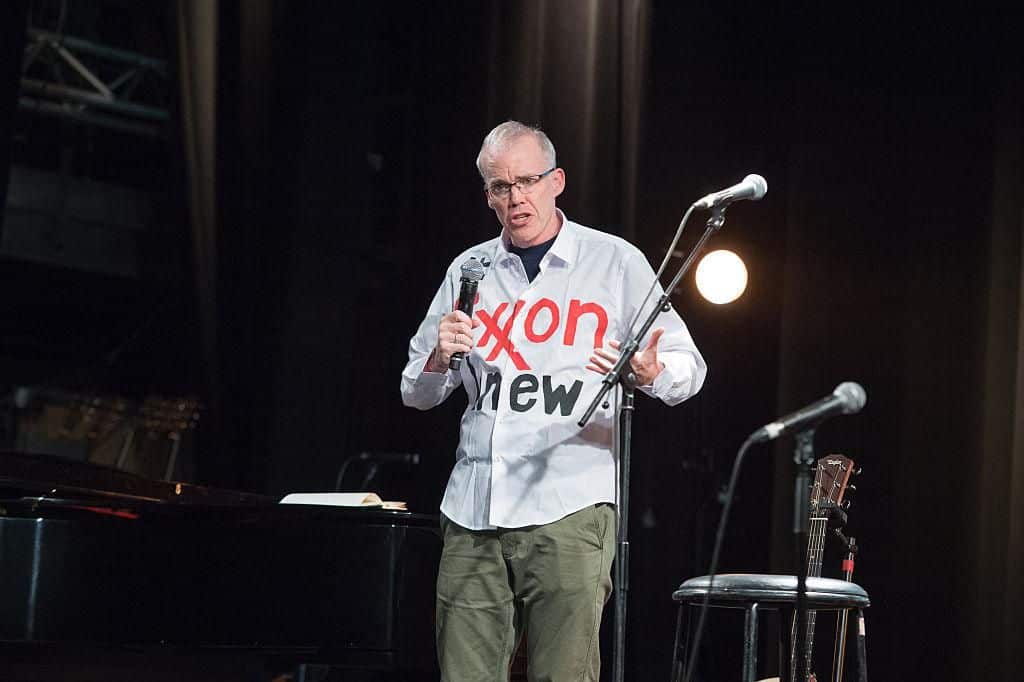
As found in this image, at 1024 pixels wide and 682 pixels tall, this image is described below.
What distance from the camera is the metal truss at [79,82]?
28.3 feet

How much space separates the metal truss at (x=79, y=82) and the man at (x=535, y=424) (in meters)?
6.39

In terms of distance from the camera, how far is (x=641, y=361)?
2.58m

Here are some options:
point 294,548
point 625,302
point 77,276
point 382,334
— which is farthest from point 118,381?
point 625,302

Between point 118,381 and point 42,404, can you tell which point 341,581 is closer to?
point 42,404

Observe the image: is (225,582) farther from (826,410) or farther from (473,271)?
(826,410)

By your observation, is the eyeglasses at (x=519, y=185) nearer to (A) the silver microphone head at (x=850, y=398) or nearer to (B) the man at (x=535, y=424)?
(B) the man at (x=535, y=424)

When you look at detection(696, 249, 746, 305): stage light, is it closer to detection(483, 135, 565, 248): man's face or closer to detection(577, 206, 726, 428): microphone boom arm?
detection(483, 135, 565, 248): man's face

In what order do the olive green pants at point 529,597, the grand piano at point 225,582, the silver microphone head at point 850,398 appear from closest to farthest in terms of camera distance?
the silver microphone head at point 850,398 < the olive green pants at point 529,597 < the grand piano at point 225,582

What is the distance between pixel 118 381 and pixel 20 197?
5.08ft

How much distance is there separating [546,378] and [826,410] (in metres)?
0.83

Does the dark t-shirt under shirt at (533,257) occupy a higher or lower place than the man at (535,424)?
higher

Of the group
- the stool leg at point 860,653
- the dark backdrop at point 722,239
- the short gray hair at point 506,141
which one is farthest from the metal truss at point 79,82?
the stool leg at point 860,653

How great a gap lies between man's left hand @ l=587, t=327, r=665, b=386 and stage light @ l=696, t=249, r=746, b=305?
1.94 m

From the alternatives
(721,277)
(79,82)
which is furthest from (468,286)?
(79,82)
